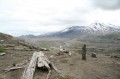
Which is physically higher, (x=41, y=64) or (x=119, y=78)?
(x=41, y=64)

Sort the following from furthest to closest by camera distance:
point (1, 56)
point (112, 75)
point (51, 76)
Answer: point (1, 56) < point (112, 75) < point (51, 76)

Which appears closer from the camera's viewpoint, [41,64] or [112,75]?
[41,64]

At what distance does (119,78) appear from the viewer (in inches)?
639

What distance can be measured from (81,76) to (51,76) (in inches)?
109

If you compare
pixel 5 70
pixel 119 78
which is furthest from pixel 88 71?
pixel 5 70

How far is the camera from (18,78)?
1449 centimetres

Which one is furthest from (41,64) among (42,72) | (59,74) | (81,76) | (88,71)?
(88,71)

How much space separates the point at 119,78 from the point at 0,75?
10.5m

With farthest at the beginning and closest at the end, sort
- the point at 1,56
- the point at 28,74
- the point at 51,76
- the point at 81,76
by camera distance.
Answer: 1. the point at 1,56
2. the point at 81,76
3. the point at 51,76
4. the point at 28,74

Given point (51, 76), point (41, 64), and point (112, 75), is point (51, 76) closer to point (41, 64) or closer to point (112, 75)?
point (41, 64)

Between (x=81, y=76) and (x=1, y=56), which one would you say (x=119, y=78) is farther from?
(x=1, y=56)

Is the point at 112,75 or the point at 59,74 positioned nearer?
the point at 59,74

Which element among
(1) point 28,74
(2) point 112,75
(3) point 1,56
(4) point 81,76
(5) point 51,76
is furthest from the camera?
(3) point 1,56

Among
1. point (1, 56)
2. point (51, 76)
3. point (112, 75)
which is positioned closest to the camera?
point (51, 76)
